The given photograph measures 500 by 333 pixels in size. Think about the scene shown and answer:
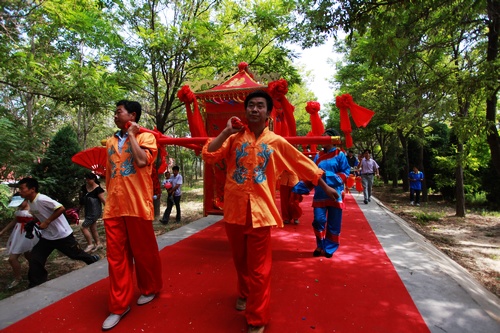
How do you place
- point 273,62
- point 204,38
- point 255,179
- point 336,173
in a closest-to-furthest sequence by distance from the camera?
point 255,179 → point 336,173 → point 204,38 → point 273,62

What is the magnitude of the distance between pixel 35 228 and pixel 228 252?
2433 millimetres

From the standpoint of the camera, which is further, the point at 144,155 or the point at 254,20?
the point at 254,20

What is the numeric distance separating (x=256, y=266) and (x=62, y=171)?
26.2ft

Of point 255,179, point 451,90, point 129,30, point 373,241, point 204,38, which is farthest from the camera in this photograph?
point 129,30

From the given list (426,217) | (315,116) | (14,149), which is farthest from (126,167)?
(426,217)

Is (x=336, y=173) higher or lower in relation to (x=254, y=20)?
lower

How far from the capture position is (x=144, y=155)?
2447 millimetres

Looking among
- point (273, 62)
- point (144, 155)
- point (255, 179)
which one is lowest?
point (255, 179)

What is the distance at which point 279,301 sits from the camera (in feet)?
8.86

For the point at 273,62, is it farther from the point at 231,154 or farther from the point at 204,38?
the point at 231,154

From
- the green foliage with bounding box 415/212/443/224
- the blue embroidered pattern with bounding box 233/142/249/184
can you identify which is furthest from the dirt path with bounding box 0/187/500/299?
the blue embroidered pattern with bounding box 233/142/249/184

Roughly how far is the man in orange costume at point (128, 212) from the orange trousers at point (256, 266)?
2.50ft

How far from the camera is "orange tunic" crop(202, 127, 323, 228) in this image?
2352 millimetres

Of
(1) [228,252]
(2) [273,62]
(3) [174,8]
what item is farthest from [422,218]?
(3) [174,8]
